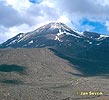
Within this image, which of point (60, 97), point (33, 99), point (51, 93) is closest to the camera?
point (33, 99)

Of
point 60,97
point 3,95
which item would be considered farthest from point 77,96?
point 3,95

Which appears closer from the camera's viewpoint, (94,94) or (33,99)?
(33,99)

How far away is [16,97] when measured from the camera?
16462 cm

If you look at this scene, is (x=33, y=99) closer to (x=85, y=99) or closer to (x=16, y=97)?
(x=16, y=97)

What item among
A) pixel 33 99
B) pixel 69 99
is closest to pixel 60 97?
pixel 69 99

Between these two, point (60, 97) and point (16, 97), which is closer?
point (16, 97)

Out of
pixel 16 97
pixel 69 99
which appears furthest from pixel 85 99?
pixel 16 97

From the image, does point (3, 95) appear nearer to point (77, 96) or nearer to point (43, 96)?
point (43, 96)

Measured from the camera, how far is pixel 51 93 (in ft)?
623

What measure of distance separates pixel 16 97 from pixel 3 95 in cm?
858

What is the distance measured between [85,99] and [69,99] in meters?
7.62

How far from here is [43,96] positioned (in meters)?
176

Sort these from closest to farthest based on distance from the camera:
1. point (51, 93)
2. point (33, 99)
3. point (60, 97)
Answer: point (33, 99) < point (60, 97) < point (51, 93)

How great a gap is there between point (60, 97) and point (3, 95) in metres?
Answer: 28.0
